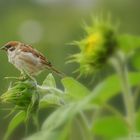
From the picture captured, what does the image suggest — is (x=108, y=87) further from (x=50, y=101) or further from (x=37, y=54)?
(x=37, y=54)

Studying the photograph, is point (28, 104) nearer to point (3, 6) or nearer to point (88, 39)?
point (88, 39)

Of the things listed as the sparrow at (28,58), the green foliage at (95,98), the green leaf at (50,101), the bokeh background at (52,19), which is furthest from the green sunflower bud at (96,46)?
the bokeh background at (52,19)

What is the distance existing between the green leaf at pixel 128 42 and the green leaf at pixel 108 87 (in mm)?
37

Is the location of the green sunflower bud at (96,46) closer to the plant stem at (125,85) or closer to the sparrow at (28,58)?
the plant stem at (125,85)

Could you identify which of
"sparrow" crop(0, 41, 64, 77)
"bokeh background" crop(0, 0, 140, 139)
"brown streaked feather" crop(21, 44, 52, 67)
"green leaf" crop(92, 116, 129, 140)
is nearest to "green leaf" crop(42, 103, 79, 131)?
"green leaf" crop(92, 116, 129, 140)

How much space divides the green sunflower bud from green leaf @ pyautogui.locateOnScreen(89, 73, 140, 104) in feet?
0.10

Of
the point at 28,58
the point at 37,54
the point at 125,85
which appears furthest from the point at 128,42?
the point at 28,58

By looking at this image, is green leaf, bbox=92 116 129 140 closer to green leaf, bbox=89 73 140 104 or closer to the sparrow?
green leaf, bbox=89 73 140 104

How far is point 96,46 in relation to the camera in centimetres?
101

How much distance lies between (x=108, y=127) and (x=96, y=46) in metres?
0.19

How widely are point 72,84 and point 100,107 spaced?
0.11m

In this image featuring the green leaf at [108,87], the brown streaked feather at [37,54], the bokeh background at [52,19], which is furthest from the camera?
the bokeh background at [52,19]

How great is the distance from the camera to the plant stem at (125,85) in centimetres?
97

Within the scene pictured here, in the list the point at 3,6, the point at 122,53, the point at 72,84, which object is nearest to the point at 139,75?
the point at 122,53
